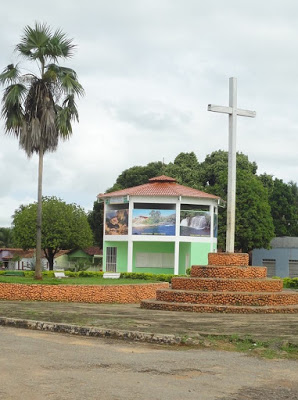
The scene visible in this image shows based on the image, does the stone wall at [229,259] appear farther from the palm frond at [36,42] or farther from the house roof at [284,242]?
the house roof at [284,242]

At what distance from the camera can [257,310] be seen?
16.1 meters

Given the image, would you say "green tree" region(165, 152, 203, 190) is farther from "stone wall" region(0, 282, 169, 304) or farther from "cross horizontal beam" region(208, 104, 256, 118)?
"cross horizontal beam" region(208, 104, 256, 118)

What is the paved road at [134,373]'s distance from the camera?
6.35 metres

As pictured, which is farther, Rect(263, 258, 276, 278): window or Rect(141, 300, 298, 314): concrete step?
Rect(263, 258, 276, 278): window

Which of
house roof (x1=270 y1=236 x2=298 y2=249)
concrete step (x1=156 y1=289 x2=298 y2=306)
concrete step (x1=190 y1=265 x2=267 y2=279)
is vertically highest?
house roof (x1=270 y1=236 x2=298 y2=249)

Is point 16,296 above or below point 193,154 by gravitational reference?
below

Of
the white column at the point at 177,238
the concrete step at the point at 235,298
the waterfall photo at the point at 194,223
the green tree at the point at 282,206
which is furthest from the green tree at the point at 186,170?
the concrete step at the point at 235,298

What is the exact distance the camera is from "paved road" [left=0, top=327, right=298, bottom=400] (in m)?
6.35

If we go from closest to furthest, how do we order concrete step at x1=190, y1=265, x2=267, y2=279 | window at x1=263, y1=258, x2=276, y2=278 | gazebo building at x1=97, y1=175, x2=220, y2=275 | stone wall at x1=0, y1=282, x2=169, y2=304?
concrete step at x1=190, y1=265, x2=267, y2=279 < stone wall at x1=0, y1=282, x2=169, y2=304 < gazebo building at x1=97, y1=175, x2=220, y2=275 < window at x1=263, y1=258, x2=276, y2=278

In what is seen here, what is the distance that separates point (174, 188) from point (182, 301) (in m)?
24.8

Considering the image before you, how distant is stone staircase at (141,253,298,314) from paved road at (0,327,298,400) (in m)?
6.91

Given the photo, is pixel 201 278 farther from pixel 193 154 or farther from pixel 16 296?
pixel 193 154

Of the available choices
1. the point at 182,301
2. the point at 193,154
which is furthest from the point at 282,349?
the point at 193,154

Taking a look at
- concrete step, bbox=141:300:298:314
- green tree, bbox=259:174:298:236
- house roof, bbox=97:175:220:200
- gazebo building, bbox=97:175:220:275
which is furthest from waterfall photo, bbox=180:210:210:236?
concrete step, bbox=141:300:298:314
